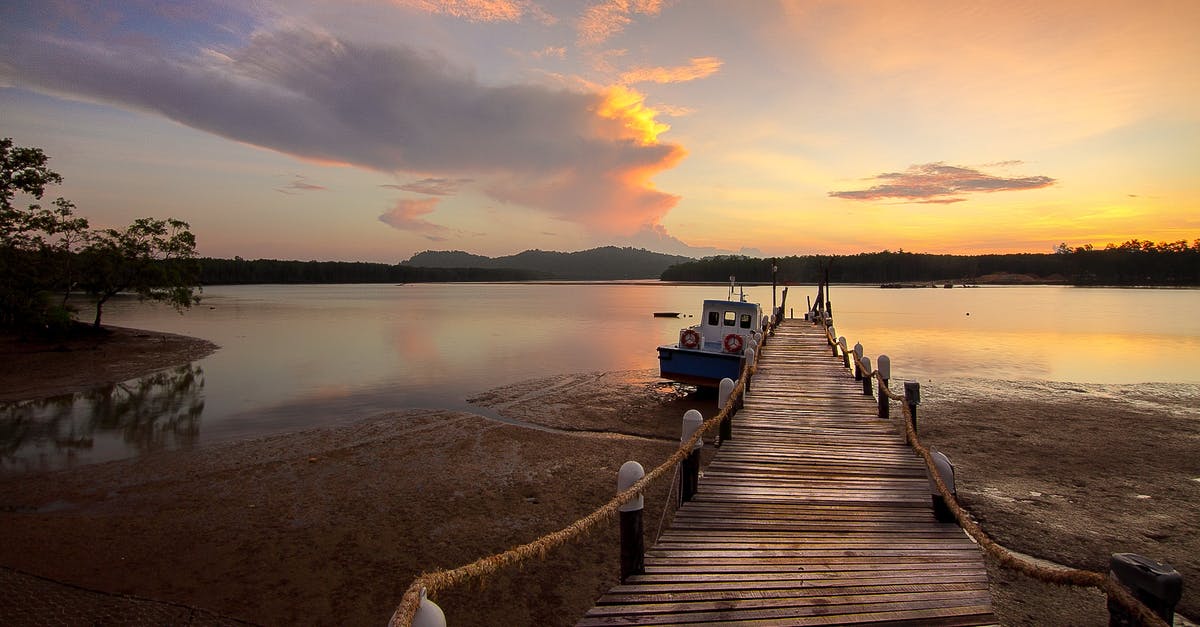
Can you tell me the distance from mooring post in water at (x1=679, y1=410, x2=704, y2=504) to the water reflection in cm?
1393

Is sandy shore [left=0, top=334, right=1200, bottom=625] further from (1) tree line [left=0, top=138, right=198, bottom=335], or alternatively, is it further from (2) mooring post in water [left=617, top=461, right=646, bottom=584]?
(1) tree line [left=0, top=138, right=198, bottom=335]

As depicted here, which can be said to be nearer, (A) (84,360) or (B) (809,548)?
(B) (809,548)

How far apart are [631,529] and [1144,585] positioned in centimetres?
335

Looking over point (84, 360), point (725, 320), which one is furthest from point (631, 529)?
point (84, 360)

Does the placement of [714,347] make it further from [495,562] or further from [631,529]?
[495,562]

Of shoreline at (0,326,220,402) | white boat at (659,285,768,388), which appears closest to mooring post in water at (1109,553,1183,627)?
white boat at (659,285,768,388)

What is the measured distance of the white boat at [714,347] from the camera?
2077cm

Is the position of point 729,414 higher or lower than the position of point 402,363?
higher

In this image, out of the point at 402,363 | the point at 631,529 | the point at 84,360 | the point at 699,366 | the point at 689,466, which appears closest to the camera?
the point at 631,529

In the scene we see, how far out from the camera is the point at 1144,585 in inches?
120

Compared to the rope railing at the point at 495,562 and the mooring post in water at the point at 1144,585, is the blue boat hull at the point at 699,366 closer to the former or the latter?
the rope railing at the point at 495,562

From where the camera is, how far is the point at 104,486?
436 inches

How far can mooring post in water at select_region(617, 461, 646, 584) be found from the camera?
4.99 metres

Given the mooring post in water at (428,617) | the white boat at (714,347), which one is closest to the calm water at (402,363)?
the white boat at (714,347)
